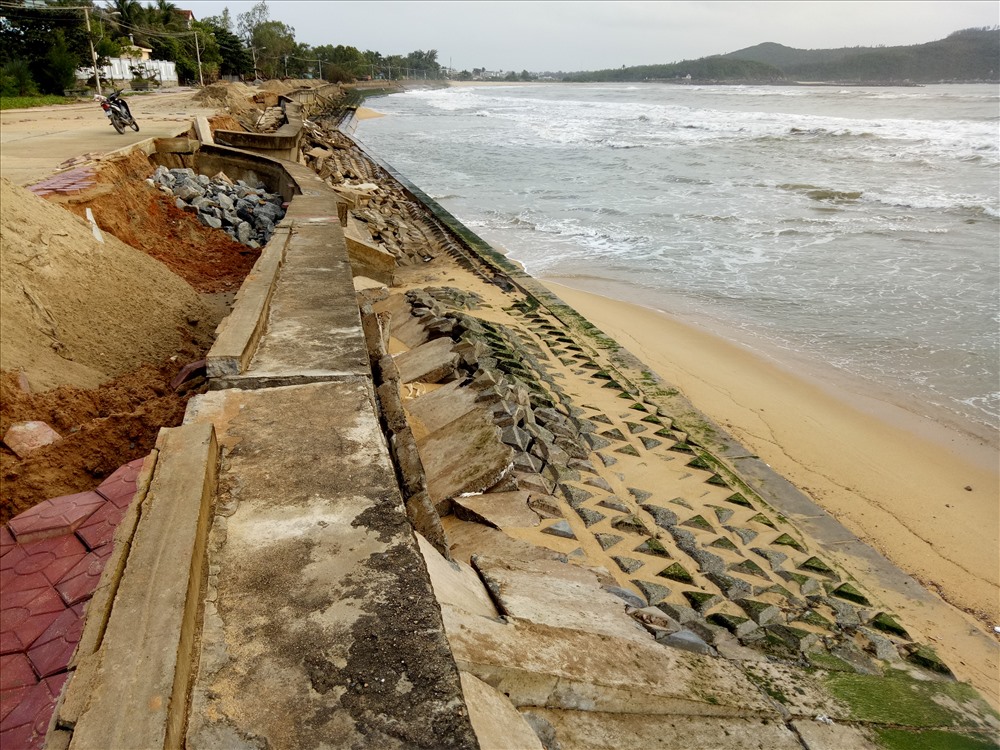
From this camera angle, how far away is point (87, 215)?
6.14 m

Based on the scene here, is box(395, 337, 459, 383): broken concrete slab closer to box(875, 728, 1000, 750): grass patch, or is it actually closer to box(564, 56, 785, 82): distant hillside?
box(875, 728, 1000, 750): grass patch

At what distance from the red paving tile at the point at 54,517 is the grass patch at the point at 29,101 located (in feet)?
82.0

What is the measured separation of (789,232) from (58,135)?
15463 millimetres

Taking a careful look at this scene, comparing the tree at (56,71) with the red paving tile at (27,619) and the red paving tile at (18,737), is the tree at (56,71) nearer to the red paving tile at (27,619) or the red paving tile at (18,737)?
the red paving tile at (27,619)

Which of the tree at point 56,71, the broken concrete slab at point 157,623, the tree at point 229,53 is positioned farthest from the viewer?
the tree at point 229,53

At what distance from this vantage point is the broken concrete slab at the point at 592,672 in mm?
2139

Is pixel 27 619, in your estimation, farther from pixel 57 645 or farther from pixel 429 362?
pixel 429 362

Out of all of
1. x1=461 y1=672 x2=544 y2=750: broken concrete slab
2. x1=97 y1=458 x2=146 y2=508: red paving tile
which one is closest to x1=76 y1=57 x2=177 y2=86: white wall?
x1=97 y1=458 x2=146 y2=508: red paving tile

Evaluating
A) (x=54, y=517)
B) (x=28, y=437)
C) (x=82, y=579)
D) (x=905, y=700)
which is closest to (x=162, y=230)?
(x=28, y=437)

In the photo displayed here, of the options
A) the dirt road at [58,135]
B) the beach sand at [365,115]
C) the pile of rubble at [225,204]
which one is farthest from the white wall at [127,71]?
the pile of rubble at [225,204]

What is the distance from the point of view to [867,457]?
19.2 ft

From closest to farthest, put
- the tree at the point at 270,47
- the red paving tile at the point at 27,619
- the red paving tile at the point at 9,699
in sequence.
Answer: the red paving tile at the point at 9,699, the red paving tile at the point at 27,619, the tree at the point at 270,47

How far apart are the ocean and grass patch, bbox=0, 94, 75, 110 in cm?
1253

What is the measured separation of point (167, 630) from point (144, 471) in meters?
0.81
